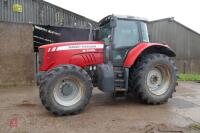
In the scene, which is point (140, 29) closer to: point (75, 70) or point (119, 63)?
point (119, 63)

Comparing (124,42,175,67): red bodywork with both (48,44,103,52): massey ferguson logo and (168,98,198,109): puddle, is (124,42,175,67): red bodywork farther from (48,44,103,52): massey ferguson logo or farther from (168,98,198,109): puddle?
(168,98,198,109): puddle

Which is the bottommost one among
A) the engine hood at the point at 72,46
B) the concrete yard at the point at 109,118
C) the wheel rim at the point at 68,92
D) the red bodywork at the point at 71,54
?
the concrete yard at the point at 109,118

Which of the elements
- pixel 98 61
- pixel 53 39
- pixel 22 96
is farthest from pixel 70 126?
pixel 53 39

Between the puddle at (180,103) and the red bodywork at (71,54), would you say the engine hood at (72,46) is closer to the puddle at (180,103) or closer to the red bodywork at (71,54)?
the red bodywork at (71,54)

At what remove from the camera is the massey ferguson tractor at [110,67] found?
6.14 m

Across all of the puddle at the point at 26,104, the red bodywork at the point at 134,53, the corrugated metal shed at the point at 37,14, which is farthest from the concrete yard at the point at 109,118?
the corrugated metal shed at the point at 37,14

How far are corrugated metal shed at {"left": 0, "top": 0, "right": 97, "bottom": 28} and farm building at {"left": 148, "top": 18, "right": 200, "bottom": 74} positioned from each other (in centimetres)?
528

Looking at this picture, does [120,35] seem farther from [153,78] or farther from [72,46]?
[153,78]

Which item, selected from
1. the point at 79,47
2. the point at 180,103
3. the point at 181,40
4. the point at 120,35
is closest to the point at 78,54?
the point at 79,47

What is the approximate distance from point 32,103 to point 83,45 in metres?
2.09

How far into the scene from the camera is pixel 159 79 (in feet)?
24.2

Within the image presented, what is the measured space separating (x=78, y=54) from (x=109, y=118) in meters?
1.76

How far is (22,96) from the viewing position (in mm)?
Result: 8727

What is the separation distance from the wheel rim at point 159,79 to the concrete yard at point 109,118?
0.40 metres
